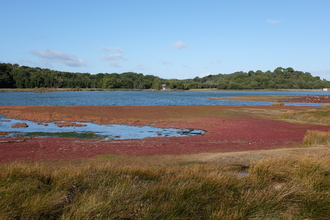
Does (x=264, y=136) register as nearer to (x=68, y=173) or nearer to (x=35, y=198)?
(x=68, y=173)

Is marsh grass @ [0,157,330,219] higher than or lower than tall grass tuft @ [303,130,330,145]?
higher

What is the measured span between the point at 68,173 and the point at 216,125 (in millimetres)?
22620

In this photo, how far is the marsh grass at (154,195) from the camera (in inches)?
223

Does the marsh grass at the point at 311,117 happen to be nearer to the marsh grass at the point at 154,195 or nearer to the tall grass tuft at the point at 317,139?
the tall grass tuft at the point at 317,139

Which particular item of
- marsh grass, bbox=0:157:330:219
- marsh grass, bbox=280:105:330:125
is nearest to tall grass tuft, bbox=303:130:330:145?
marsh grass, bbox=0:157:330:219

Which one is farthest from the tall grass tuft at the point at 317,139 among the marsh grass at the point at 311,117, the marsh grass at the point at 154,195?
the marsh grass at the point at 311,117

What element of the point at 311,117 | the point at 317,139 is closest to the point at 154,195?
the point at 317,139

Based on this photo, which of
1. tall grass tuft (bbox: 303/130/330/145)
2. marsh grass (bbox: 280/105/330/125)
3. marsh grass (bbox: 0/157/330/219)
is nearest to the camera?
marsh grass (bbox: 0/157/330/219)

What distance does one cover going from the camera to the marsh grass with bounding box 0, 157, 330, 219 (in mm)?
5664

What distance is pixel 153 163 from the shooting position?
41.8 ft

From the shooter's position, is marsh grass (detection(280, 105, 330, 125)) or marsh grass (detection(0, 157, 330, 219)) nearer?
marsh grass (detection(0, 157, 330, 219))

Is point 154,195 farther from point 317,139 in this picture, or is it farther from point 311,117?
point 311,117

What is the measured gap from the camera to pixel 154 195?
643 cm

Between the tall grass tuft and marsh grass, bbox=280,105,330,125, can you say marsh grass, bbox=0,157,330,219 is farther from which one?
marsh grass, bbox=280,105,330,125
